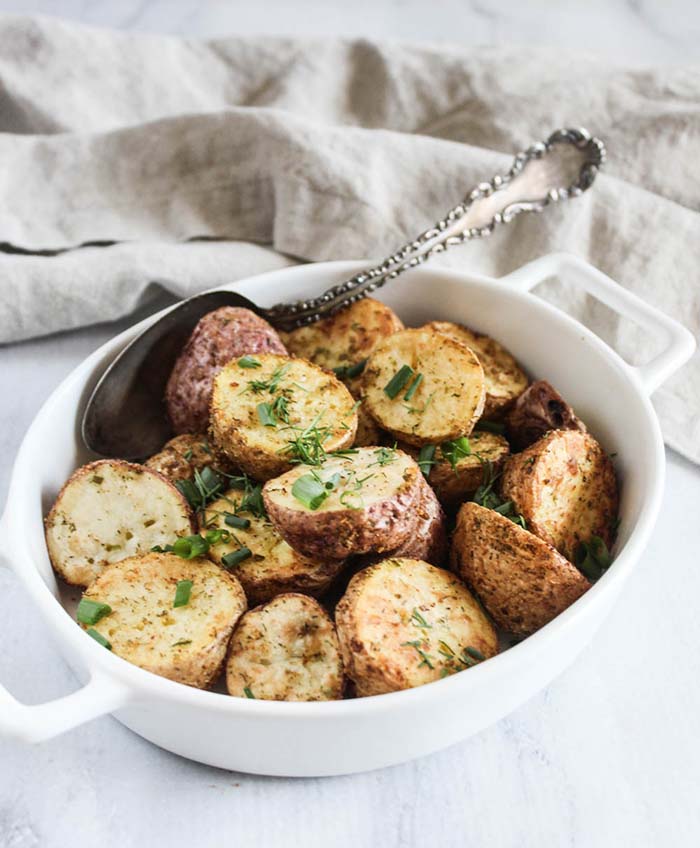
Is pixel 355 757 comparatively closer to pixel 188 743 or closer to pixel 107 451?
pixel 188 743

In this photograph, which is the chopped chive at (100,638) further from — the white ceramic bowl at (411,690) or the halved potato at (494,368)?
the halved potato at (494,368)

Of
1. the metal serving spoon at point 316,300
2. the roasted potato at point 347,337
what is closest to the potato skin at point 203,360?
the metal serving spoon at point 316,300

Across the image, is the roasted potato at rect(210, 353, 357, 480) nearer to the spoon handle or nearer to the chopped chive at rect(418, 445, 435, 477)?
the chopped chive at rect(418, 445, 435, 477)

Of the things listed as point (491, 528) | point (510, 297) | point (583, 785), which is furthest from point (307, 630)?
point (510, 297)

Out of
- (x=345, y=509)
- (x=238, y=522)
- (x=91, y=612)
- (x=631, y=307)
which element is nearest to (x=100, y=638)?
(x=91, y=612)

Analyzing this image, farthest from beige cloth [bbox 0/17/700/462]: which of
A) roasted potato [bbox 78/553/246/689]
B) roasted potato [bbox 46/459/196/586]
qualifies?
roasted potato [bbox 78/553/246/689]
